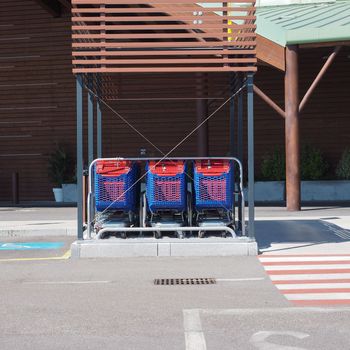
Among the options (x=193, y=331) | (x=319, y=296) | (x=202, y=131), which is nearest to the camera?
(x=193, y=331)

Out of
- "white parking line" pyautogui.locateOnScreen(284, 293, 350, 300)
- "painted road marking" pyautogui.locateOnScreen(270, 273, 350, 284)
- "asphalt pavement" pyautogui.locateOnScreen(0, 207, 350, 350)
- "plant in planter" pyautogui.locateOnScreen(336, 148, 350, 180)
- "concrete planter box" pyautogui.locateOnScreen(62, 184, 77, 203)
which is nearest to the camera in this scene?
"asphalt pavement" pyautogui.locateOnScreen(0, 207, 350, 350)

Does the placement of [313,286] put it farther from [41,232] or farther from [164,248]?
[41,232]

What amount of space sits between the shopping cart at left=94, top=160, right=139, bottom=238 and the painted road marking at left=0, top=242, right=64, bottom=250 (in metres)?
1.49

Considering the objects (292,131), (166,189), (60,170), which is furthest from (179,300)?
(60,170)

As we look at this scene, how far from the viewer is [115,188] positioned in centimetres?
1052

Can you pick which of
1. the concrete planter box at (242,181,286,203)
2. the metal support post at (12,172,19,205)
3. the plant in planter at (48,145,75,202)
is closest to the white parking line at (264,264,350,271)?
the concrete planter box at (242,181,286,203)

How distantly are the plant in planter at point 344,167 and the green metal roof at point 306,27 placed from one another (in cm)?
516

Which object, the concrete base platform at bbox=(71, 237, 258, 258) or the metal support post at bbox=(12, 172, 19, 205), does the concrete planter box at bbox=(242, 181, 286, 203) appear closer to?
the metal support post at bbox=(12, 172, 19, 205)

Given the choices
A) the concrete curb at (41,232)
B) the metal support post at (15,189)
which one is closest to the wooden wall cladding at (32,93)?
the metal support post at (15,189)

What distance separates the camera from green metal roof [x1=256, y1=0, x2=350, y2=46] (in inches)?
675

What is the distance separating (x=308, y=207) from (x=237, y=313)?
13.5 metres

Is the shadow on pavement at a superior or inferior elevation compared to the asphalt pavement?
inferior

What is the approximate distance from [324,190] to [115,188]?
13544 millimetres

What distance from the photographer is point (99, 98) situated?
12.4 m
